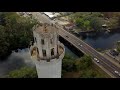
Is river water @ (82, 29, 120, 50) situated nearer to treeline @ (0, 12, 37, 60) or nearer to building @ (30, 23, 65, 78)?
treeline @ (0, 12, 37, 60)

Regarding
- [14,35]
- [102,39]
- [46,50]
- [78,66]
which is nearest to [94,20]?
[102,39]

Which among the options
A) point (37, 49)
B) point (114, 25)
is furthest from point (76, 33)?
point (37, 49)

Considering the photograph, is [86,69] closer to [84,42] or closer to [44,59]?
[84,42]

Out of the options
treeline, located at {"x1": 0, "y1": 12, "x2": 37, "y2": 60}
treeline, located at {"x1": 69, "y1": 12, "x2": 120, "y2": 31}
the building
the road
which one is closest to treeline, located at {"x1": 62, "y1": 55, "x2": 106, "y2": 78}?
the road

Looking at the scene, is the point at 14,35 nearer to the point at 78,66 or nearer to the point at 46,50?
the point at 78,66

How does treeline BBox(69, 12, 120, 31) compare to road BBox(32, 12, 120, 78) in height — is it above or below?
above

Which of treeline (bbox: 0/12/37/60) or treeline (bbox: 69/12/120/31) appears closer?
treeline (bbox: 0/12/37/60)
